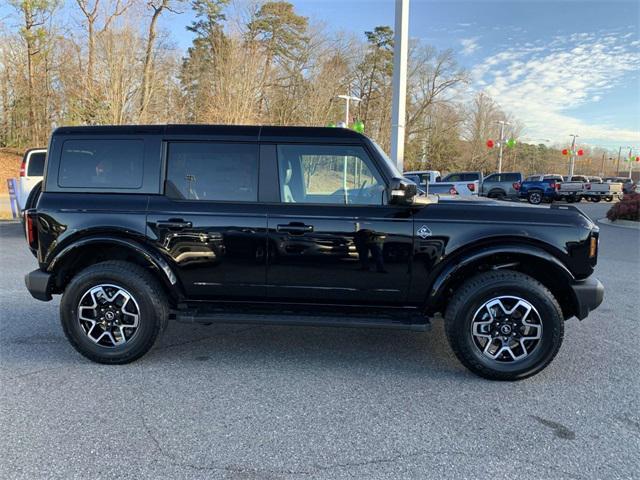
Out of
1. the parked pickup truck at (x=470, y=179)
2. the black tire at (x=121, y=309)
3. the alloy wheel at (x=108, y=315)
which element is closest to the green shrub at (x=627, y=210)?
the parked pickup truck at (x=470, y=179)

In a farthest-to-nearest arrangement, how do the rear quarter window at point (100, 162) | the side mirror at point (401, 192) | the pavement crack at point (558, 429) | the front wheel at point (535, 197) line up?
the front wheel at point (535, 197), the rear quarter window at point (100, 162), the side mirror at point (401, 192), the pavement crack at point (558, 429)

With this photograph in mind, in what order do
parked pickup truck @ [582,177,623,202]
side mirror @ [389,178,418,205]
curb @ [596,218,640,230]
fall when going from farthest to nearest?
parked pickup truck @ [582,177,623,202] < curb @ [596,218,640,230] < side mirror @ [389,178,418,205]

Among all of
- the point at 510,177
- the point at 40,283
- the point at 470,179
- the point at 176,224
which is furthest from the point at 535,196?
the point at 40,283

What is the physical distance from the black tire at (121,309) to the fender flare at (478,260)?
2.28m

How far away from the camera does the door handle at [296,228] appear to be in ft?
11.9

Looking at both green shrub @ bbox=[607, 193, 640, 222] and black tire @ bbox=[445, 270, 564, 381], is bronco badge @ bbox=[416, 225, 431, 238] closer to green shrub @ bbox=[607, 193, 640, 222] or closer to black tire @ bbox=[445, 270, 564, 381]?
black tire @ bbox=[445, 270, 564, 381]

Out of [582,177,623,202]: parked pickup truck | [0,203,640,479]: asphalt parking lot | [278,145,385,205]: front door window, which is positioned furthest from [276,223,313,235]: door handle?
[582,177,623,202]: parked pickup truck

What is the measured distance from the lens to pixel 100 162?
388 centimetres

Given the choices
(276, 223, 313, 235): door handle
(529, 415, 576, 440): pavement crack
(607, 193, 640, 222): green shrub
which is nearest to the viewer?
(529, 415, 576, 440): pavement crack

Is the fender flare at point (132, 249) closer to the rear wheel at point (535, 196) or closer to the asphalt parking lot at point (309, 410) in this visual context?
the asphalt parking lot at point (309, 410)

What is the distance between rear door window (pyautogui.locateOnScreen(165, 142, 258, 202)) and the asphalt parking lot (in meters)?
1.45

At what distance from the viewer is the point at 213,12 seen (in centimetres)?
2983

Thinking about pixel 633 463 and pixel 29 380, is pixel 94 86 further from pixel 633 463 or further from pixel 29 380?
pixel 633 463

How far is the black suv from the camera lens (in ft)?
11.7
